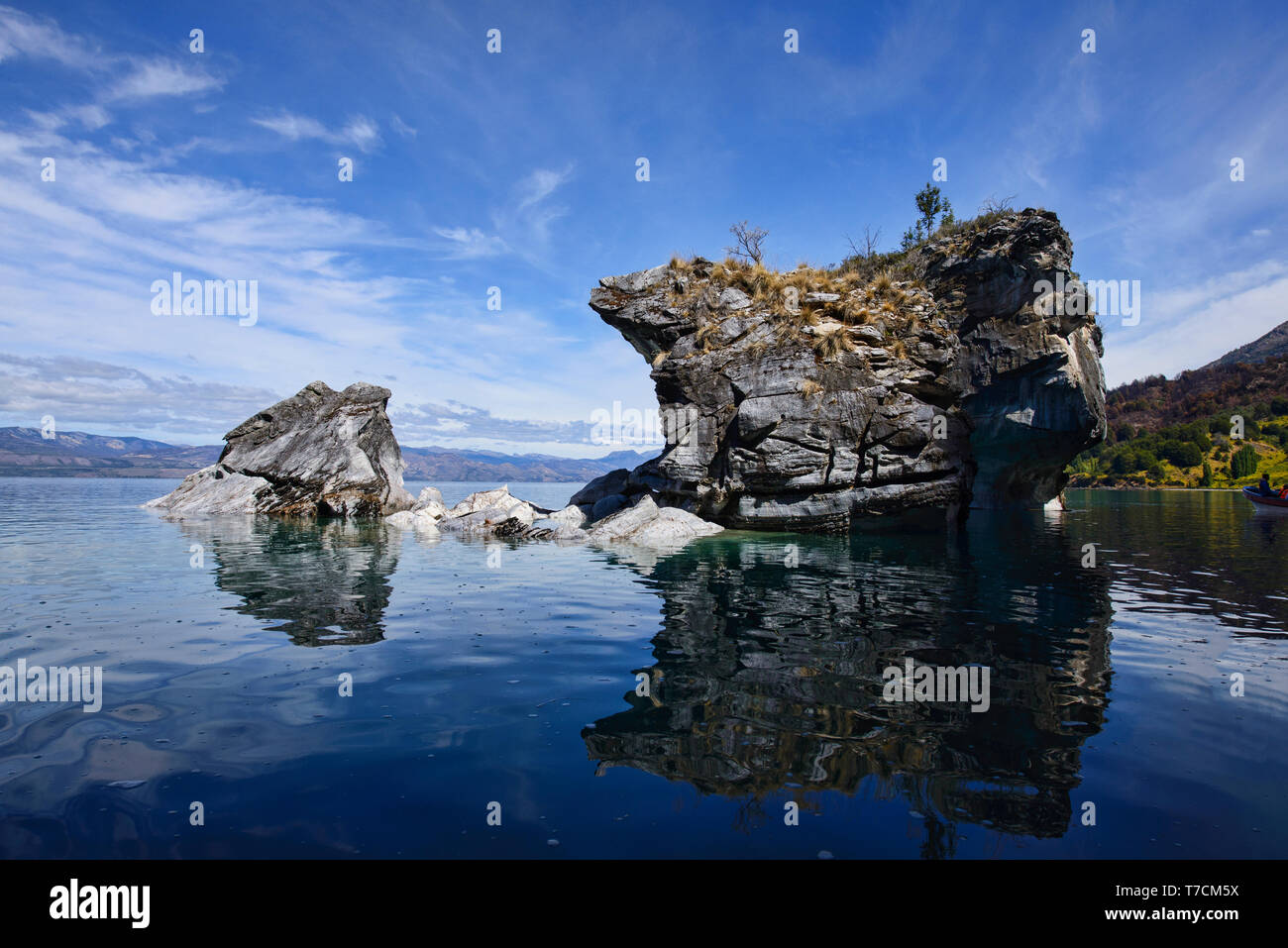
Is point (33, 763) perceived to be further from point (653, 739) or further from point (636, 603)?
point (636, 603)

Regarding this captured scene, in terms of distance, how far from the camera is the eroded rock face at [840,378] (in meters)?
30.7

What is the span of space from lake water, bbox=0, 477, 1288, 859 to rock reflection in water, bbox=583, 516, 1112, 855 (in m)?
0.06

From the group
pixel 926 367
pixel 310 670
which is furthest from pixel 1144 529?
pixel 310 670

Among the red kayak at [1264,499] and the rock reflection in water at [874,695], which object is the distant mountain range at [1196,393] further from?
the rock reflection in water at [874,695]

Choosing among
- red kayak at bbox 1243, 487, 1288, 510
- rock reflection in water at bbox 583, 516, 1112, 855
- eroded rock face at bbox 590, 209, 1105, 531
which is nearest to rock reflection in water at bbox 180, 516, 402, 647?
rock reflection in water at bbox 583, 516, 1112, 855

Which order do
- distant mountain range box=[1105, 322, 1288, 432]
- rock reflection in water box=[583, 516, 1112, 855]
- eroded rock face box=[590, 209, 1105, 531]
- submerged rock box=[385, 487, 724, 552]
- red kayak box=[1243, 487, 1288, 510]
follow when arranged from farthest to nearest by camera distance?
distant mountain range box=[1105, 322, 1288, 432] → red kayak box=[1243, 487, 1288, 510] → eroded rock face box=[590, 209, 1105, 531] → submerged rock box=[385, 487, 724, 552] → rock reflection in water box=[583, 516, 1112, 855]

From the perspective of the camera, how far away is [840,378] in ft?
101

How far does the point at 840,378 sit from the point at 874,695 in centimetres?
2471

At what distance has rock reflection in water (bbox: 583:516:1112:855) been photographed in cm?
598

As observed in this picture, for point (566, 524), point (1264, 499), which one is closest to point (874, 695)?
point (566, 524)

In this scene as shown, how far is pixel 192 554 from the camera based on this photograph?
849 inches

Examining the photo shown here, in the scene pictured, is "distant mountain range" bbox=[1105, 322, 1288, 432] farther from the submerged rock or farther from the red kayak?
the submerged rock

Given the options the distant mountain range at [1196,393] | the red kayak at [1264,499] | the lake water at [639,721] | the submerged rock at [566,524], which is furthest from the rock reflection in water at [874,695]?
the distant mountain range at [1196,393]
